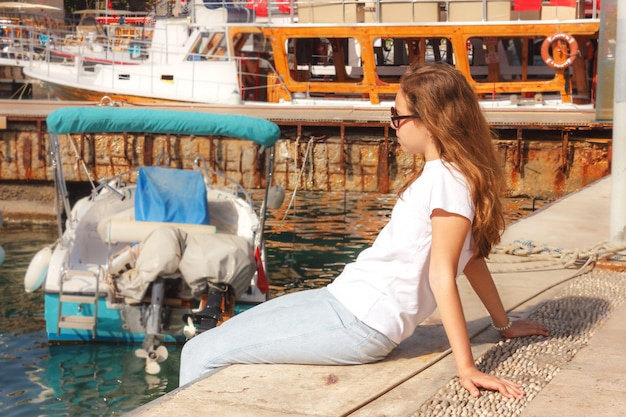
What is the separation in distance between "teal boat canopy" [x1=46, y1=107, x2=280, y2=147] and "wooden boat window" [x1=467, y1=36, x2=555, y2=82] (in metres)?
14.3

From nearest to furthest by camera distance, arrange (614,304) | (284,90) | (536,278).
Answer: (614,304)
(536,278)
(284,90)

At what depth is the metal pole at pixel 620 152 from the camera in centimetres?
728

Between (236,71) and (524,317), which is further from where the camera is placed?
(236,71)

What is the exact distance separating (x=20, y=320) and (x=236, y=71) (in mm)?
14078

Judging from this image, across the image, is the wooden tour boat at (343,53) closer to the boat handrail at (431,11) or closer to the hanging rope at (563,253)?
the boat handrail at (431,11)

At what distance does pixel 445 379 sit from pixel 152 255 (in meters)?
5.47

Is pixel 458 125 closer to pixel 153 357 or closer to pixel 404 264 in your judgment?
pixel 404 264

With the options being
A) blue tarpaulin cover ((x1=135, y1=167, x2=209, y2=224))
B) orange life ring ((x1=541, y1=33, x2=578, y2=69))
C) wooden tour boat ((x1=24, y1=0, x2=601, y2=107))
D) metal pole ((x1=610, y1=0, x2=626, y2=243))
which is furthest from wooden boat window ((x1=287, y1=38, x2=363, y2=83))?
metal pole ((x1=610, y1=0, x2=626, y2=243))

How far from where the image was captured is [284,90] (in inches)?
982

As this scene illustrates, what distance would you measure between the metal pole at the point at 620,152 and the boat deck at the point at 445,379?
178 centimetres

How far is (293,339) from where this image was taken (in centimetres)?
410

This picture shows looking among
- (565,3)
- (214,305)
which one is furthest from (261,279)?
(565,3)

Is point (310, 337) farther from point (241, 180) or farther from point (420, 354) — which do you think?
point (241, 180)

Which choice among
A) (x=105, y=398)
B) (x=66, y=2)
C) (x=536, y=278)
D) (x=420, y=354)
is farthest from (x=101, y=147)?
(x=66, y=2)
